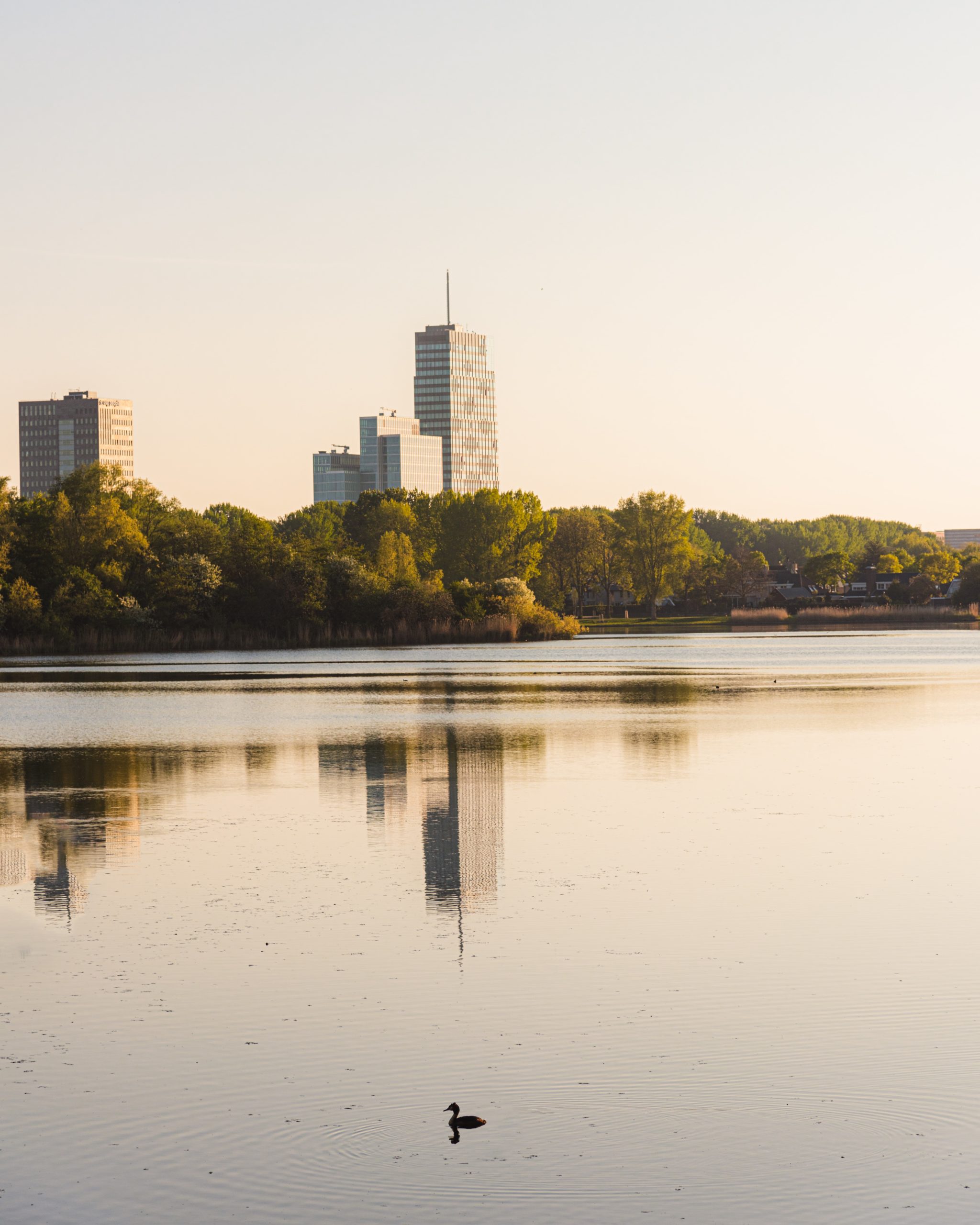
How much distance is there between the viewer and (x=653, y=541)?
166 m

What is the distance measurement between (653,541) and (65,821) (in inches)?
5971

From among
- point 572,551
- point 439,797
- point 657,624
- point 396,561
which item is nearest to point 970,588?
point 657,624

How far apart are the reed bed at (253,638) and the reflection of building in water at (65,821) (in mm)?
57125

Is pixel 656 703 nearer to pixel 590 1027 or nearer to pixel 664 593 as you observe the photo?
pixel 590 1027

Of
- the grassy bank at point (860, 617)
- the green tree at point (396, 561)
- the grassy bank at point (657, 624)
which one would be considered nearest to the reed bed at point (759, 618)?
the grassy bank at point (860, 617)

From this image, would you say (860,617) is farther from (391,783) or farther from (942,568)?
(391,783)

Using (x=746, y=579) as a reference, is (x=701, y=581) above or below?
below

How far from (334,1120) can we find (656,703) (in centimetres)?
2928

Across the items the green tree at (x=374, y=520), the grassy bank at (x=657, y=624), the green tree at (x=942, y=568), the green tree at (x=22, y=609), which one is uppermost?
the green tree at (x=374, y=520)

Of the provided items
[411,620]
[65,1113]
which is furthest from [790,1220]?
→ [411,620]

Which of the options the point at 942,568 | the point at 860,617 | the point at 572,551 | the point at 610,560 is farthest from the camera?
the point at 942,568

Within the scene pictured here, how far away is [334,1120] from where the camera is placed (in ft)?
23.2

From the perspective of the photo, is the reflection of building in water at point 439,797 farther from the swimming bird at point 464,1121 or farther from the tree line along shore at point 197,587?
the tree line along shore at point 197,587

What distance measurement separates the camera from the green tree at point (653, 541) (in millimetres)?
166125
